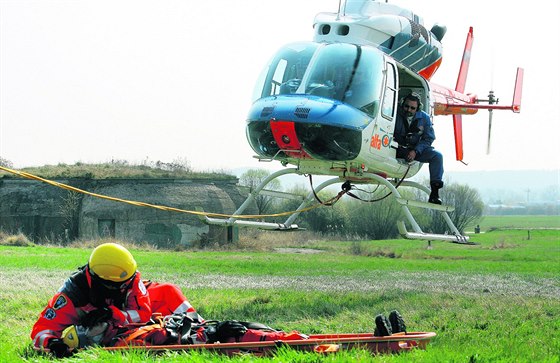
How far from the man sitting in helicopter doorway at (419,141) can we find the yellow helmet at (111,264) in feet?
30.5

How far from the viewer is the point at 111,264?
8336 mm

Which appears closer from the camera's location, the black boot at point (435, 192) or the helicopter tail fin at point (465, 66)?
the black boot at point (435, 192)

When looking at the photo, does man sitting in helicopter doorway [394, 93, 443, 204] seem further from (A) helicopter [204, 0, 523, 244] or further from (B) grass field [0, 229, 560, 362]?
(B) grass field [0, 229, 560, 362]

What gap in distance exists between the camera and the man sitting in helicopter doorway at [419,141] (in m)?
16.7

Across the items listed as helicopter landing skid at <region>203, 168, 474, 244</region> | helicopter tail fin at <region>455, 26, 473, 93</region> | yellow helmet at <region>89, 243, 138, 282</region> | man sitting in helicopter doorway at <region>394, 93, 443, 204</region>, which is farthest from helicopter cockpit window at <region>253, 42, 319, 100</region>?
yellow helmet at <region>89, 243, 138, 282</region>

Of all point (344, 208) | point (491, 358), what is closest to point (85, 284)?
point (491, 358)

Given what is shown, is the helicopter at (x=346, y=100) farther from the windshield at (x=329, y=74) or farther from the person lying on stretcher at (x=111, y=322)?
the person lying on stretcher at (x=111, y=322)

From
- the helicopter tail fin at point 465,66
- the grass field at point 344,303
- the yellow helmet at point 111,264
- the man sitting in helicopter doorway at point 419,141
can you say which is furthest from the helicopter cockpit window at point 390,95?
the yellow helmet at point 111,264

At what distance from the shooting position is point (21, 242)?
134 feet

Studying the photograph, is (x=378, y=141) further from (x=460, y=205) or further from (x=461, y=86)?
(x=460, y=205)

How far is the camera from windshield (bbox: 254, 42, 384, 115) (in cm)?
1576

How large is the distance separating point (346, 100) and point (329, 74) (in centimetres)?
62

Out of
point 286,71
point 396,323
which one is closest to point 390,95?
point 286,71

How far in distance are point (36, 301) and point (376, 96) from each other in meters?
6.71
